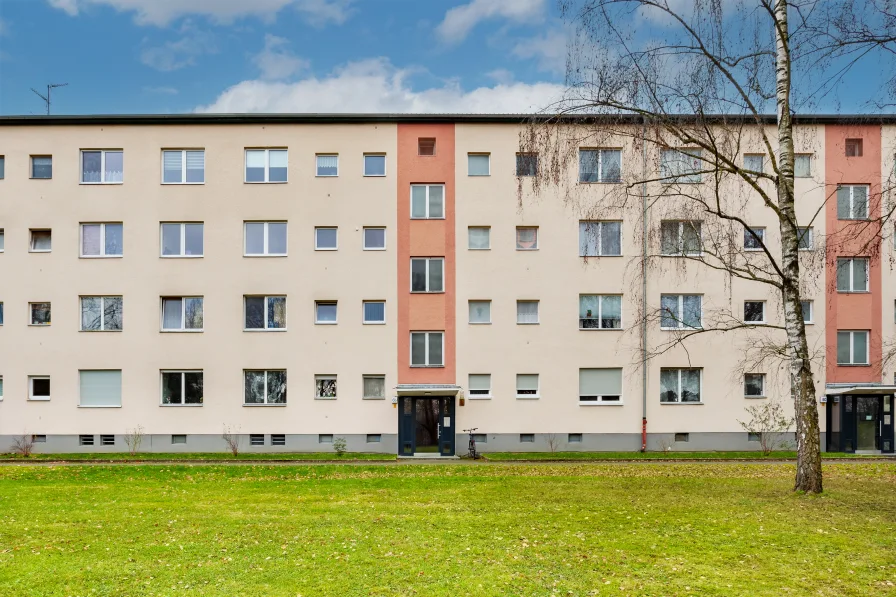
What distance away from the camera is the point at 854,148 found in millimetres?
30281

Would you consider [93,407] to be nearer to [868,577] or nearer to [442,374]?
[442,374]

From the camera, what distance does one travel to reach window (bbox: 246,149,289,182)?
30.7 metres

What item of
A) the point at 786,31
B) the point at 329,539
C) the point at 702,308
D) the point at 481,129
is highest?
the point at 481,129

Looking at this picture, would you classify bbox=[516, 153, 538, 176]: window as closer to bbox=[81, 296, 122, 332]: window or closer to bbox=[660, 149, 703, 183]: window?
bbox=[660, 149, 703, 183]: window

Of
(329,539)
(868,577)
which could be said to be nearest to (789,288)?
(868,577)

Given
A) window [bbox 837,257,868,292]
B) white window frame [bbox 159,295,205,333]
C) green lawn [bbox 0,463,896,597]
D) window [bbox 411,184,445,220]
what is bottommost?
green lawn [bbox 0,463,896,597]

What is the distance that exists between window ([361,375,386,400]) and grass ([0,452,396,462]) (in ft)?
7.78

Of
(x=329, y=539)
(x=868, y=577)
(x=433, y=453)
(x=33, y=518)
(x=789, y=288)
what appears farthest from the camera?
(x=433, y=453)

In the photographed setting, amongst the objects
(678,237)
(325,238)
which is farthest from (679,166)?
(325,238)

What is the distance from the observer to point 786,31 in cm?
1359

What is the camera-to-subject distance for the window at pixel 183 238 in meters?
30.5

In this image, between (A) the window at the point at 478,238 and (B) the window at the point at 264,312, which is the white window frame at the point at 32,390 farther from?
(A) the window at the point at 478,238

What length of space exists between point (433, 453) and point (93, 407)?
13.6 metres

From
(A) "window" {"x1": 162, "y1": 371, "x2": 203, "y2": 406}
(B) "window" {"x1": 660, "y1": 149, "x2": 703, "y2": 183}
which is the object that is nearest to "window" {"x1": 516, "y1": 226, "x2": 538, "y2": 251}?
(B) "window" {"x1": 660, "y1": 149, "x2": 703, "y2": 183}
